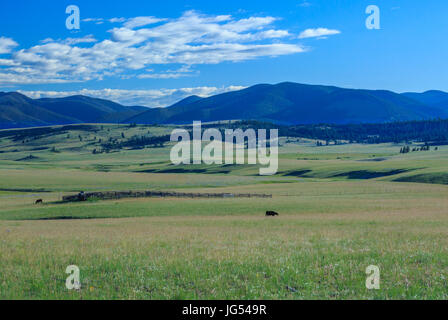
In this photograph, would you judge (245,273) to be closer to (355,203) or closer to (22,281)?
(22,281)

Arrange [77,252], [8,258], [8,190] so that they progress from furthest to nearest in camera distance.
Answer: [8,190]
[77,252]
[8,258]

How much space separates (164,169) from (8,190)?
62823mm

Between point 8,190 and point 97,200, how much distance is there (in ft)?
125

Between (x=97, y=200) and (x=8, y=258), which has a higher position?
(x=8, y=258)

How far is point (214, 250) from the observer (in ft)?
51.9

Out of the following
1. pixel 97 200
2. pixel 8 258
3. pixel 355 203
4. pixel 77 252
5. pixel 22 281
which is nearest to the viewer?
pixel 22 281

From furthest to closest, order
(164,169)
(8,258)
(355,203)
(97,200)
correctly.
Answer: (164,169) → (97,200) → (355,203) → (8,258)
